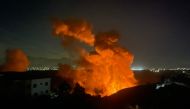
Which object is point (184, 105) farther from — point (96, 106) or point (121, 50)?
point (121, 50)

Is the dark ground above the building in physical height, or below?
below

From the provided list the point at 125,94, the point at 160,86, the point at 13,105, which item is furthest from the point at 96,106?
the point at 13,105

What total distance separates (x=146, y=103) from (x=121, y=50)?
27824 millimetres

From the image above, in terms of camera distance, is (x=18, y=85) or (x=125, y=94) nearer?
(x=125, y=94)

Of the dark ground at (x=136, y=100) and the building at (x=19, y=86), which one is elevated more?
the building at (x=19, y=86)

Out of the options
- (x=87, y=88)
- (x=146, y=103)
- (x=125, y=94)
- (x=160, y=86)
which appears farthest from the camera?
(x=87, y=88)

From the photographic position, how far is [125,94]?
51688 millimetres

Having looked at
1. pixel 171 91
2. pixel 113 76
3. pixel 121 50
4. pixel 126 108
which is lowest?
pixel 126 108

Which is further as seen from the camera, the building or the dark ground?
the building

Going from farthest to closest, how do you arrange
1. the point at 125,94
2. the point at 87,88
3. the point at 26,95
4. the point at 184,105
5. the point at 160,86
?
the point at 87,88
the point at 26,95
the point at 125,94
the point at 160,86
the point at 184,105

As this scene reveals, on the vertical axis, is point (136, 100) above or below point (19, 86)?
below

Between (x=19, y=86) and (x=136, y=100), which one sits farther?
(x=19, y=86)

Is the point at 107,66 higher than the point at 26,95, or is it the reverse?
the point at 107,66

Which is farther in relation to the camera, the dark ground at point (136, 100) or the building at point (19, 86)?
the building at point (19, 86)
